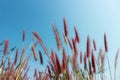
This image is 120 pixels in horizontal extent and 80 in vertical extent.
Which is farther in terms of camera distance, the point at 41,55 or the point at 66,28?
the point at 41,55

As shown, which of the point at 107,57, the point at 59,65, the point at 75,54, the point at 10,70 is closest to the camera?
the point at 59,65

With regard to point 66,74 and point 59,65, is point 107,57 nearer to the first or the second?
point 66,74

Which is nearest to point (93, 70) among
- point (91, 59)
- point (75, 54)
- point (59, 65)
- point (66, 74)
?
point (91, 59)

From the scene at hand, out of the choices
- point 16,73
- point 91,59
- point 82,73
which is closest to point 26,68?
point 16,73

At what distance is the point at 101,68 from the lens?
2801 millimetres

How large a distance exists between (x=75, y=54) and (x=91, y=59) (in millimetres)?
327

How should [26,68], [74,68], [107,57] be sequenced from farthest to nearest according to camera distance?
[107,57], [26,68], [74,68]

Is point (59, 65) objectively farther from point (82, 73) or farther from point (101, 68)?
point (101, 68)

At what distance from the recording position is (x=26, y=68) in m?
2.75

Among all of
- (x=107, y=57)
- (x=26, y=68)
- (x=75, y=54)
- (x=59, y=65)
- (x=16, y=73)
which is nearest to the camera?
(x=59, y=65)

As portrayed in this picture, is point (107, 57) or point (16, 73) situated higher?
point (107, 57)

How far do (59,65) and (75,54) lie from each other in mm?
389

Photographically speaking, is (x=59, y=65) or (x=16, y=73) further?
(x=16, y=73)

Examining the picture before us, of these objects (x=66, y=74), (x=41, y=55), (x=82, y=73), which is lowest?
(x=66, y=74)
